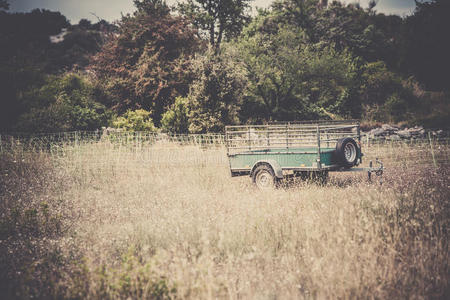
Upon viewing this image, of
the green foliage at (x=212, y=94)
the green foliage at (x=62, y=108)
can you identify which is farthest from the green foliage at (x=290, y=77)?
the green foliage at (x=62, y=108)

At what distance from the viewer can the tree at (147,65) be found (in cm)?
1833

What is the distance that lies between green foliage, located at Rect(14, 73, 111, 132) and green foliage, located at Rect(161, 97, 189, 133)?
403 cm

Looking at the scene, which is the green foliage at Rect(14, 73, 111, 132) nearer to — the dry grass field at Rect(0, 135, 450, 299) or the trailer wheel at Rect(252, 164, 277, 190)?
the dry grass field at Rect(0, 135, 450, 299)

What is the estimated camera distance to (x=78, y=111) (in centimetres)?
1627

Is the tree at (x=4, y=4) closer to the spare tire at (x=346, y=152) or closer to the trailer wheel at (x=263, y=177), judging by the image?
the trailer wheel at (x=263, y=177)

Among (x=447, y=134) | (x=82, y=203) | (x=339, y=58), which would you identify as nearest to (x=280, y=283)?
(x=82, y=203)

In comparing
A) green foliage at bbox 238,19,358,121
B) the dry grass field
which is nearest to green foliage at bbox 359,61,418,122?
green foliage at bbox 238,19,358,121

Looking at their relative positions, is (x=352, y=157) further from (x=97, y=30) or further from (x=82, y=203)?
(x=97, y=30)

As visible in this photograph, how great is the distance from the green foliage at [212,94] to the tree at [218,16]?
41.0 feet

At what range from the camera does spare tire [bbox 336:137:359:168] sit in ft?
22.6

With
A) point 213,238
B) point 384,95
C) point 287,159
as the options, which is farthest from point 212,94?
point 384,95

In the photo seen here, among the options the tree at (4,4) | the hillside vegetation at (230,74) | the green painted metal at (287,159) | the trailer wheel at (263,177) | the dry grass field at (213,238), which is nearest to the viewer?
the dry grass field at (213,238)

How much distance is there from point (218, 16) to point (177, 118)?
17.3m

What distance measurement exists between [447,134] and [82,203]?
1881 cm
